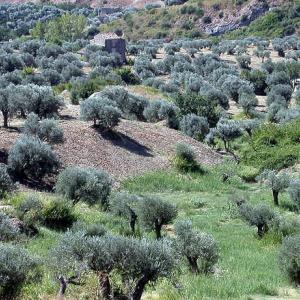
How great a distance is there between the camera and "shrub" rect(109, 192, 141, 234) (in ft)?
62.1

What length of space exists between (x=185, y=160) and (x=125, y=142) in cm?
342

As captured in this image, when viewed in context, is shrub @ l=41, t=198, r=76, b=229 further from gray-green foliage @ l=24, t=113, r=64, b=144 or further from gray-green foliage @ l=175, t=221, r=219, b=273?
gray-green foliage @ l=24, t=113, r=64, b=144

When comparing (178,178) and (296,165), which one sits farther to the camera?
(296,165)

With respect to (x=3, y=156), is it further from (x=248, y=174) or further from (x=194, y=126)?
(x=194, y=126)

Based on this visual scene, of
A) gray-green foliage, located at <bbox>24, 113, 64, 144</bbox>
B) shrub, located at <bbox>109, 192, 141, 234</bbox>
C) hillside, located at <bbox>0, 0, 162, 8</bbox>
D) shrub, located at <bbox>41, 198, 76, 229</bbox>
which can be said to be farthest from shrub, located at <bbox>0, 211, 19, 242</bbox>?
hillside, located at <bbox>0, 0, 162, 8</bbox>

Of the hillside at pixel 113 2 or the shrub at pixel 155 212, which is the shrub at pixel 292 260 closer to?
the shrub at pixel 155 212

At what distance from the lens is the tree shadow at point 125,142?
101ft

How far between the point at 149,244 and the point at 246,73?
182ft

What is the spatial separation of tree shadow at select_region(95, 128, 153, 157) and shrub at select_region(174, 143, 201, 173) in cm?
158

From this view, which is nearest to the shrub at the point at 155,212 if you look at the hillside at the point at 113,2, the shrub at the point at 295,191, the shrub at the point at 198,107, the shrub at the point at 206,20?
the shrub at the point at 295,191

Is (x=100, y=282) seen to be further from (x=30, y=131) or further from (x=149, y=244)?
(x=30, y=131)

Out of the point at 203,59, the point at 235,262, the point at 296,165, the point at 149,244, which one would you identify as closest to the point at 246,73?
the point at 203,59

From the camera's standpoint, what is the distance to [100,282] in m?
10.1

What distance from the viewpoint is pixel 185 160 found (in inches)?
1185
